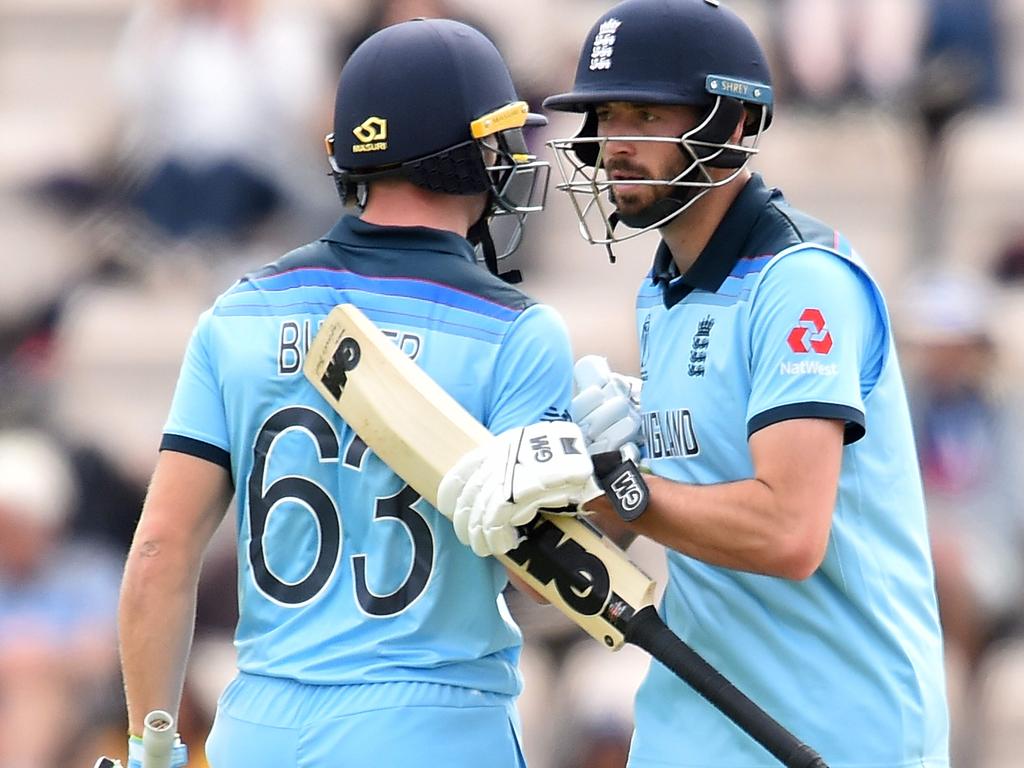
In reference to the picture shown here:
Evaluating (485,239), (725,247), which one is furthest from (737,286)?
(485,239)

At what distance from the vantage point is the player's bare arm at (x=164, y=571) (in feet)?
9.16

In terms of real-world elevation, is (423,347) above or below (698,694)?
above

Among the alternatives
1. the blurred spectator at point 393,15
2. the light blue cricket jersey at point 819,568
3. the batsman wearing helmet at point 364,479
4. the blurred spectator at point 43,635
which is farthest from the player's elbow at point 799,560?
the blurred spectator at point 393,15

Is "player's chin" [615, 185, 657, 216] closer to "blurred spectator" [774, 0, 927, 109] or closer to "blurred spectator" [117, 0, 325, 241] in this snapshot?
"blurred spectator" [774, 0, 927, 109]

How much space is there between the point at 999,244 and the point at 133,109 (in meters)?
3.15

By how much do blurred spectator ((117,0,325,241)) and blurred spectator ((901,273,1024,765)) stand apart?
236 cm

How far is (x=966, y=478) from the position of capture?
19.0 feet

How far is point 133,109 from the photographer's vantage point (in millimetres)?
7117

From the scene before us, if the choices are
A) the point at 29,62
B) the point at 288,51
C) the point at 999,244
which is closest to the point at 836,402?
the point at 999,244

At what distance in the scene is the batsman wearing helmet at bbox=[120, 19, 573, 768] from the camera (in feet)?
8.89

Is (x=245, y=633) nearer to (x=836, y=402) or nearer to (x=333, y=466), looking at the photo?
(x=333, y=466)

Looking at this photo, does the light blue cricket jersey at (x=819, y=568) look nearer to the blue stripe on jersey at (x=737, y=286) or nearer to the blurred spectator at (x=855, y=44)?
the blue stripe on jersey at (x=737, y=286)

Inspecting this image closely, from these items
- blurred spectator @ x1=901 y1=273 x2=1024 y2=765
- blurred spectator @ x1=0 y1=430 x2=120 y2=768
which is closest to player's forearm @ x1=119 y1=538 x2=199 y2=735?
blurred spectator @ x1=0 y1=430 x2=120 y2=768

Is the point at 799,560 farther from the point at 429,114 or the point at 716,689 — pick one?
the point at 429,114
